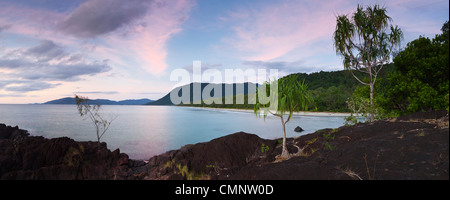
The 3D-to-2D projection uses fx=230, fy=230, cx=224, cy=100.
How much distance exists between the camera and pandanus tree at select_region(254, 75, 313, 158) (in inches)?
429

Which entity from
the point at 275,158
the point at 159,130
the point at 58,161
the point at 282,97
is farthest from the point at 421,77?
the point at 159,130

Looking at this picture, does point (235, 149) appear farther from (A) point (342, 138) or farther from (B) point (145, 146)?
(B) point (145, 146)

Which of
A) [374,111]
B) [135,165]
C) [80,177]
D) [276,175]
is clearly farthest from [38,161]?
[374,111]

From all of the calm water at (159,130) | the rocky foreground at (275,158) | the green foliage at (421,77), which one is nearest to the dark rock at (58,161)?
the rocky foreground at (275,158)

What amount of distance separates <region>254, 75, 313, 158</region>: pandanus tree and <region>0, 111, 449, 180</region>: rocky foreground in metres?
2.32

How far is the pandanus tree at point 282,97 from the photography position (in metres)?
10.9

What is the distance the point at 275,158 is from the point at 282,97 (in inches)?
135

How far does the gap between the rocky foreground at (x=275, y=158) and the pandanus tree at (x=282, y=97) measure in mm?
2315

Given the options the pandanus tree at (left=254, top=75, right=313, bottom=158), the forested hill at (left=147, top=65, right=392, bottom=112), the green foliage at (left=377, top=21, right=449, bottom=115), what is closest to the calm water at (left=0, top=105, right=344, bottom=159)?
the forested hill at (left=147, top=65, right=392, bottom=112)

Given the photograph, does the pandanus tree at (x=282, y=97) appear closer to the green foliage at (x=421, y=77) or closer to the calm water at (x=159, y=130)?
the green foliage at (x=421, y=77)

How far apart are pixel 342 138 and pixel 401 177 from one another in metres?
6.82
